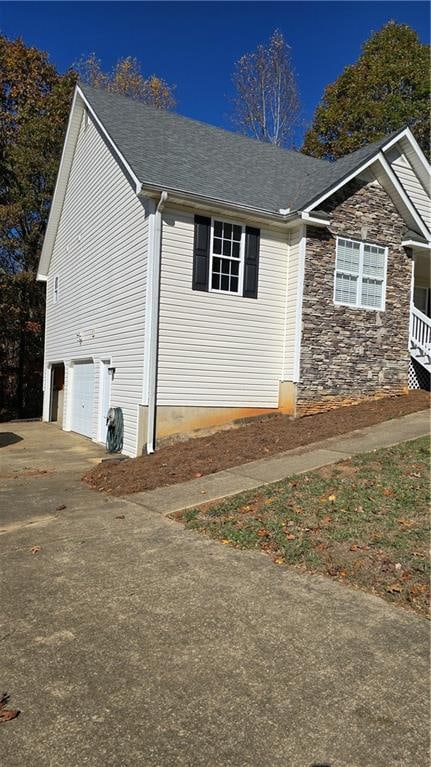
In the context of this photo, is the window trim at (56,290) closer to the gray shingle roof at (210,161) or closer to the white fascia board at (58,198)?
the white fascia board at (58,198)

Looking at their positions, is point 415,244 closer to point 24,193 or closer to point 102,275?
point 102,275

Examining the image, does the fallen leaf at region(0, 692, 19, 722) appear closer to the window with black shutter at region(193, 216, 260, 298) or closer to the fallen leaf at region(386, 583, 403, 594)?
the fallen leaf at region(386, 583, 403, 594)

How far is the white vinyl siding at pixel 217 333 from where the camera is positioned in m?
11.4

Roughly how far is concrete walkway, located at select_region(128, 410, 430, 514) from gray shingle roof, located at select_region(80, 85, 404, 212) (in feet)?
18.5

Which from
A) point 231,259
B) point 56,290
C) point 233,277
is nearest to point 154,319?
point 233,277

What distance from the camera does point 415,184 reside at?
1582 cm

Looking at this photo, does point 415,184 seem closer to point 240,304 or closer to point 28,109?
point 240,304

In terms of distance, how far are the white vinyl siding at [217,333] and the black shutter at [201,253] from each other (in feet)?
0.37

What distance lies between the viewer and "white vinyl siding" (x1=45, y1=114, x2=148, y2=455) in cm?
1181

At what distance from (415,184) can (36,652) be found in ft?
53.1

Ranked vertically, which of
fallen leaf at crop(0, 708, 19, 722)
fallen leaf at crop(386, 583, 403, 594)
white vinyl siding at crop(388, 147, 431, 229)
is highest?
white vinyl siding at crop(388, 147, 431, 229)

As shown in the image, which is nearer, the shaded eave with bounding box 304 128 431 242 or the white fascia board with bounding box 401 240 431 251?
the shaded eave with bounding box 304 128 431 242

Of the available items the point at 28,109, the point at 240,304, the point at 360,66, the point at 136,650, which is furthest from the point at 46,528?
the point at 360,66

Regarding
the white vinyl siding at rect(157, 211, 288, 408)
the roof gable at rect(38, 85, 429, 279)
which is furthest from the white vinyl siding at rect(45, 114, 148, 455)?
the roof gable at rect(38, 85, 429, 279)
